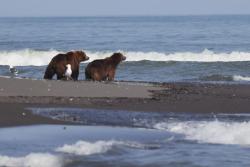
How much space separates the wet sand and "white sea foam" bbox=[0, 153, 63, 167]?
297 cm

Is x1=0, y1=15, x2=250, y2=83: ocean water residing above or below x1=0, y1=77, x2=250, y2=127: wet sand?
above

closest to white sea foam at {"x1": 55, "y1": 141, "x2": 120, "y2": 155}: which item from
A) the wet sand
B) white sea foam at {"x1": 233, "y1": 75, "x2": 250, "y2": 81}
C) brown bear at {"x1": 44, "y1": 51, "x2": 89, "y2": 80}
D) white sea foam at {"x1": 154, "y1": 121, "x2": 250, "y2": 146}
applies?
white sea foam at {"x1": 154, "y1": 121, "x2": 250, "y2": 146}

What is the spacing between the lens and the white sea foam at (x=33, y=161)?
826 cm

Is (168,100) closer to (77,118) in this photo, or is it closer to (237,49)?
(77,118)

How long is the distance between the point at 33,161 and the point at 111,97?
243 inches

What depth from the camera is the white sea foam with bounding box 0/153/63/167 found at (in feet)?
27.1

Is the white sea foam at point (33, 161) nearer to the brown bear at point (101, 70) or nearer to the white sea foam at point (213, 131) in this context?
the white sea foam at point (213, 131)

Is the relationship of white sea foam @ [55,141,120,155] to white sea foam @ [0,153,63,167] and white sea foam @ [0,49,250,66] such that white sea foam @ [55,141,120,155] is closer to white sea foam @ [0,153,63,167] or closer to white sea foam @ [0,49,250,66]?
white sea foam @ [0,153,63,167]

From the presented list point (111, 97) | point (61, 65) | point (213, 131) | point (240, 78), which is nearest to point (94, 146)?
point (213, 131)

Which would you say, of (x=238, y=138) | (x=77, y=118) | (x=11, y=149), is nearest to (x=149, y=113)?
(x=77, y=118)

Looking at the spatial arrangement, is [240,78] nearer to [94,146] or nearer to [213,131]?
[213,131]

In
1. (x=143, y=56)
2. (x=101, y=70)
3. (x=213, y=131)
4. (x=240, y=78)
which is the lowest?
(x=213, y=131)

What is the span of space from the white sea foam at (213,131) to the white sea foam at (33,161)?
2349 mm

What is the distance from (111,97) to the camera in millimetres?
14422
